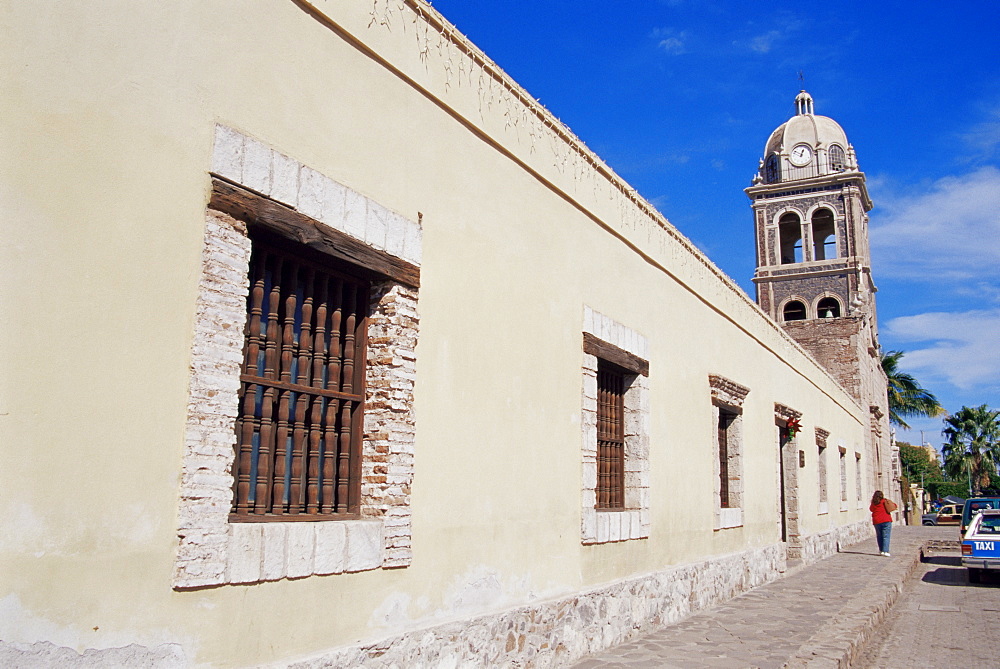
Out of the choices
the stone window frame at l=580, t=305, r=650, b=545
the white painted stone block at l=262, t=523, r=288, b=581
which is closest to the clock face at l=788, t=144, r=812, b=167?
the stone window frame at l=580, t=305, r=650, b=545

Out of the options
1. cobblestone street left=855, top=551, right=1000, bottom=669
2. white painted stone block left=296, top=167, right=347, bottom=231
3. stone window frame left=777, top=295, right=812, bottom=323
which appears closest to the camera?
white painted stone block left=296, top=167, right=347, bottom=231

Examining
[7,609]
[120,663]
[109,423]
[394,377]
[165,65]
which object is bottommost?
[120,663]

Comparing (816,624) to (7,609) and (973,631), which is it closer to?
(973,631)

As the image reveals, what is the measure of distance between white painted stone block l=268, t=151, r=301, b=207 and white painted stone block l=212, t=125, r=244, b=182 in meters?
0.19

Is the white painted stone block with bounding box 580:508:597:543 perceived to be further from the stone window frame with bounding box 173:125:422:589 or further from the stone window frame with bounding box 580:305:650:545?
the stone window frame with bounding box 173:125:422:589

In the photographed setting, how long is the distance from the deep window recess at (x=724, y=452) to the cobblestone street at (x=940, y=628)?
241 centimetres

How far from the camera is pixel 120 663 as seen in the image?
9.74 ft

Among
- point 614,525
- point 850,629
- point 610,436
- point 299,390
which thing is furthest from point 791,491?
point 299,390

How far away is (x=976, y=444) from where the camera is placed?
52.4 metres

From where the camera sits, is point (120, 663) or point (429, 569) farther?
point (429, 569)

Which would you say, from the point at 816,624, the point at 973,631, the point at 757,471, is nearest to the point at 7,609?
the point at 816,624

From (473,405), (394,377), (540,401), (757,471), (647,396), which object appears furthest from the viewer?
(757,471)

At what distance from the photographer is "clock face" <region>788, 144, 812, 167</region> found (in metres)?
39.4

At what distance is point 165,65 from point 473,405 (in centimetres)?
272
